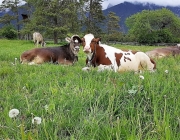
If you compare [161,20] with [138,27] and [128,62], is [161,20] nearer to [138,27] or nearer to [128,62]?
[138,27]

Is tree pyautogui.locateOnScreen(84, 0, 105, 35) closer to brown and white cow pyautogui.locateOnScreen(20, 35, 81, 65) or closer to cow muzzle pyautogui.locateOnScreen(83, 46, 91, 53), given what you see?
brown and white cow pyautogui.locateOnScreen(20, 35, 81, 65)

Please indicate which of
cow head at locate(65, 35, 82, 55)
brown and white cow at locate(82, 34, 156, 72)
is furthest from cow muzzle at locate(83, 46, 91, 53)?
cow head at locate(65, 35, 82, 55)

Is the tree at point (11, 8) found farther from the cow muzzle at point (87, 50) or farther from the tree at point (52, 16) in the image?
the cow muzzle at point (87, 50)

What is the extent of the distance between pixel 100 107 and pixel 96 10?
55881mm

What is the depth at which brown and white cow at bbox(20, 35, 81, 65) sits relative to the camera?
9305 millimetres

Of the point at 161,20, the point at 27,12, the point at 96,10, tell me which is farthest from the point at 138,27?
the point at 27,12

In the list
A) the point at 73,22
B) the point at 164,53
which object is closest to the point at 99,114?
the point at 164,53

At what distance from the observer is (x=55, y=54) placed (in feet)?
32.2

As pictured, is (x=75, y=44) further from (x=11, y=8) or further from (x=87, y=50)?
(x=11, y=8)

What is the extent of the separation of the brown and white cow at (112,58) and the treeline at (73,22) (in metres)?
9.11

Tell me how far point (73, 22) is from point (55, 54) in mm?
32764

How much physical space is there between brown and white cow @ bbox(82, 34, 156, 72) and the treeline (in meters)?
9.11

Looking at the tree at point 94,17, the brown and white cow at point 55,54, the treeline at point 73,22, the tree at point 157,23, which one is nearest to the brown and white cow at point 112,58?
the brown and white cow at point 55,54

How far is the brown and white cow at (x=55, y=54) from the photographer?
366 inches
